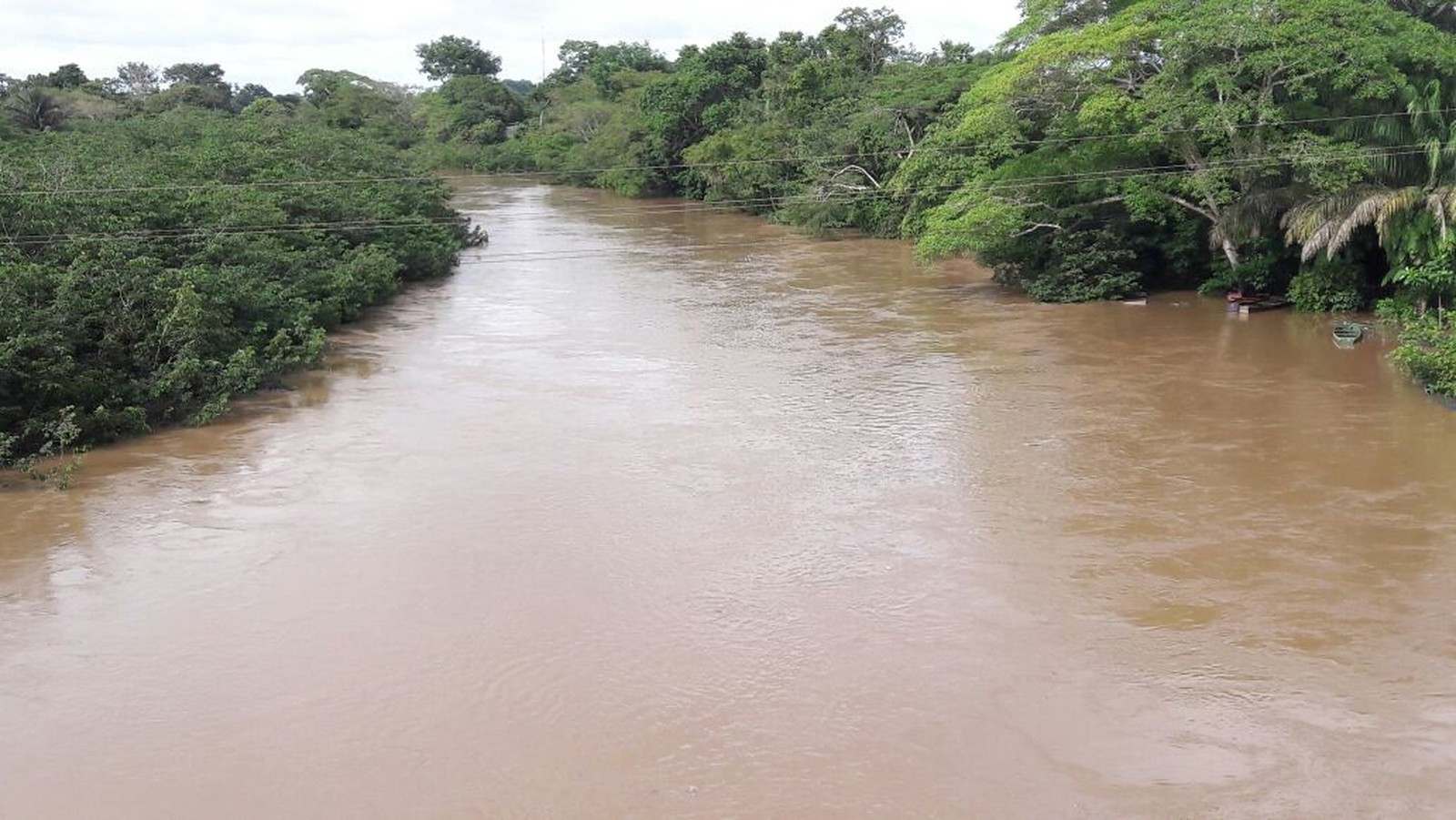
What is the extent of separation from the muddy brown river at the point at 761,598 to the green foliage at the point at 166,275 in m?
0.78

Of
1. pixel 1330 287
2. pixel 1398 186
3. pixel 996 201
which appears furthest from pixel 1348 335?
pixel 996 201

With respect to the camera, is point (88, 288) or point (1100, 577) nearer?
point (1100, 577)

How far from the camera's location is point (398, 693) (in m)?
9.47

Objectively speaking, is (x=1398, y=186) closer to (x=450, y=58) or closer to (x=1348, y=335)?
(x=1348, y=335)

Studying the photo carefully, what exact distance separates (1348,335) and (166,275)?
59.5ft

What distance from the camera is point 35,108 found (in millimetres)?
40781

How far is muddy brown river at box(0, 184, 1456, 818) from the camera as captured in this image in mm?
8297

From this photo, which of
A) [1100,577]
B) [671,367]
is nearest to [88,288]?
[671,367]

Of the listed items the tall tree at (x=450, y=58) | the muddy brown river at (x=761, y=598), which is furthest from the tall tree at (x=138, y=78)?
the muddy brown river at (x=761, y=598)

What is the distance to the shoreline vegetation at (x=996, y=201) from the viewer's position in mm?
16641

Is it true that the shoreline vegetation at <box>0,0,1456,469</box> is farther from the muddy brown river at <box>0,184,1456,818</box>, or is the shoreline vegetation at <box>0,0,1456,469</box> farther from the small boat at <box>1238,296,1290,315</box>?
the muddy brown river at <box>0,184,1456,818</box>

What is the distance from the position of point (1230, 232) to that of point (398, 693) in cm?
1735

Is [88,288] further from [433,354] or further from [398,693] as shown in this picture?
[398,693]

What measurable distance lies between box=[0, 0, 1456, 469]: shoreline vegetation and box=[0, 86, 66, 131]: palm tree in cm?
858
